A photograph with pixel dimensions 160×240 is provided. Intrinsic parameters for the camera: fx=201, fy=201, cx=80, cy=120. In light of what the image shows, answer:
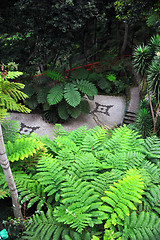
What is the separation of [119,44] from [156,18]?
20.1 ft

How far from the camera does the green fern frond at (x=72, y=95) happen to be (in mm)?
7277

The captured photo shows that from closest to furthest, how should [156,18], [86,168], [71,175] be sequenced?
[71,175], [86,168], [156,18]

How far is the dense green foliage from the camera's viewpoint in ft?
6.23

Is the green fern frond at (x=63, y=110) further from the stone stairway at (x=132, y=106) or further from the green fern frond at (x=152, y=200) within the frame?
the green fern frond at (x=152, y=200)

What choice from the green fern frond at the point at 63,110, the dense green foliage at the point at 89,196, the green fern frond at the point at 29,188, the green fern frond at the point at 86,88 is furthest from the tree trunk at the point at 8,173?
the green fern frond at the point at 86,88

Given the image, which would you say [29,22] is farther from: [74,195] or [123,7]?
[74,195]

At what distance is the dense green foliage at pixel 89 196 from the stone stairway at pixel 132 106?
16.2 ft

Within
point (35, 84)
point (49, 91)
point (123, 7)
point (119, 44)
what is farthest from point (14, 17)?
point (119, 44)

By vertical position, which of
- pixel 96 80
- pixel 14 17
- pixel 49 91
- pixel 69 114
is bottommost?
pixel 69 114

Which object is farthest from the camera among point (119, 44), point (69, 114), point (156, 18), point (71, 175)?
point (119, 44)

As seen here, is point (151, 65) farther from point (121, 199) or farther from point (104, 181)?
point (121, 199)

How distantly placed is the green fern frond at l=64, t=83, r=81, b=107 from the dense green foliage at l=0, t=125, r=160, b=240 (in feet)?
14.5

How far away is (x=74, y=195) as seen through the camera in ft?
6.80

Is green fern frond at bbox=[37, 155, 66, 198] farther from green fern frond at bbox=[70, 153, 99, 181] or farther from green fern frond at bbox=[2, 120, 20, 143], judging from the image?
green fern frond at bbox=[2, 120, 20, 143]
